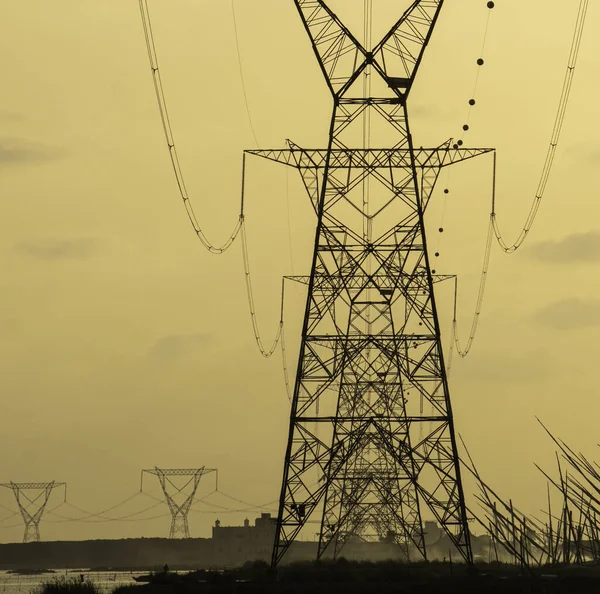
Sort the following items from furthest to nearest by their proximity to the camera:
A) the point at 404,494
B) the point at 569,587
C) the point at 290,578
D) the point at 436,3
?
the point at 404,494, the point at 290,578, the point at 436,3, the point at 569,587

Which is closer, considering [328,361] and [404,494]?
[328,361]

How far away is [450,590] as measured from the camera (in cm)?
5606

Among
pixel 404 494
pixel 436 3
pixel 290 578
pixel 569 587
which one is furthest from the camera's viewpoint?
pixel 404 494

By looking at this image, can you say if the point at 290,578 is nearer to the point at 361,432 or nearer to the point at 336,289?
the point at 361,432

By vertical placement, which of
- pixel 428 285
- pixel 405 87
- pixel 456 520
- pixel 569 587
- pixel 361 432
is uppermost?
pixel 405 87

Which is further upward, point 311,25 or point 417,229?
point 311,25

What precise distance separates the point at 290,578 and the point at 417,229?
16148 millimetres

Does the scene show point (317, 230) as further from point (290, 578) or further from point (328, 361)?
point (290, 578)

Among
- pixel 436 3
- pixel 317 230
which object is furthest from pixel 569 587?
pixel 436 3

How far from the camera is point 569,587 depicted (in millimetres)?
52719

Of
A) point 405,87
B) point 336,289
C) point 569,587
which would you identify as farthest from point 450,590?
point 405,87

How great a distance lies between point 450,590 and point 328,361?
12669 mm

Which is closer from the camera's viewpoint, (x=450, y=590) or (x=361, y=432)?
(x=450, y=590)

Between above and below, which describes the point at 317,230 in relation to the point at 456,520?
above
